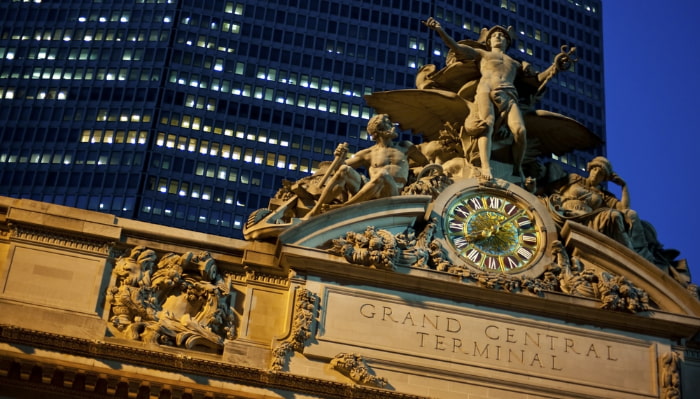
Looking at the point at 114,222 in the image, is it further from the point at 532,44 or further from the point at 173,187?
the point at 532,44

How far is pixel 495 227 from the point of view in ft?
105

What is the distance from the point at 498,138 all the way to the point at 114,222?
10425mm

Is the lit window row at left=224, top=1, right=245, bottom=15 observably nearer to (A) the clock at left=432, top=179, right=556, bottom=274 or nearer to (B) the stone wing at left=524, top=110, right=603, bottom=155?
(B) the stone wing at left=524, top=110, right=603, bottom=155

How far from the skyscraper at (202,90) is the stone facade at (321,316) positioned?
43.3m

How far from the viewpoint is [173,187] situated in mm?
75625

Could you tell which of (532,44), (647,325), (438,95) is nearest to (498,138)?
(438,95)

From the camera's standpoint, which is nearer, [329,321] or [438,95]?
[329,321]

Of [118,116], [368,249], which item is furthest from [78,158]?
[368,249]

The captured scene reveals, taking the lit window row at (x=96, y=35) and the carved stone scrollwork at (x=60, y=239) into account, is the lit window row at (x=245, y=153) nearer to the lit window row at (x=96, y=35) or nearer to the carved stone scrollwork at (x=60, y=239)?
the lit window row at (x=96, y=35)

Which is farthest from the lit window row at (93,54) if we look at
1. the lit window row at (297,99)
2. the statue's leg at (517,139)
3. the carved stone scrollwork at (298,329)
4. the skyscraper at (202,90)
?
the carved stone scrollwork at (298,329)

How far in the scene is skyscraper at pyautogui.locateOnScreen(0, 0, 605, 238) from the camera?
2985 inches

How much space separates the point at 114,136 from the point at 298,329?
2007 inches

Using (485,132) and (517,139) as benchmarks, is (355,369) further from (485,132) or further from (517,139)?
(517,139)

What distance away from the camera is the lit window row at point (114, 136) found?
7750cm
